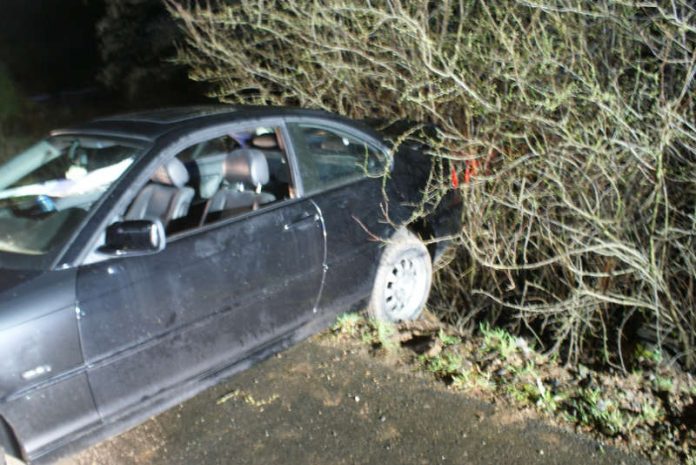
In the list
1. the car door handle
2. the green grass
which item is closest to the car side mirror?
the car door handle

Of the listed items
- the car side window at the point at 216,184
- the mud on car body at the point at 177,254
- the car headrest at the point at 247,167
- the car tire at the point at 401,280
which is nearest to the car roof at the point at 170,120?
the mud on car body at the point at 177,254

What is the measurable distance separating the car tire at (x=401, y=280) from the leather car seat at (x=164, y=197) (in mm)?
1390

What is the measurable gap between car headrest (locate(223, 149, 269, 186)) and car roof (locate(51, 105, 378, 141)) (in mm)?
→ 247

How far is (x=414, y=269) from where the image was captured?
4.89 metres

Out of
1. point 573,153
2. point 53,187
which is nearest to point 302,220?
point 53,187

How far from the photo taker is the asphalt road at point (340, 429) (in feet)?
11.0

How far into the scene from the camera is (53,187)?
12.3ft

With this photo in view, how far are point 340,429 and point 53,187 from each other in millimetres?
2079

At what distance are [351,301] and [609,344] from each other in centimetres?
186

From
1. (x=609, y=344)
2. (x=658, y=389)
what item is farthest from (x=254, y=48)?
(x=658, y=389)

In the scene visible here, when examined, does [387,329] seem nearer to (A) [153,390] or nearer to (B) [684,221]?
(A) [153,390]

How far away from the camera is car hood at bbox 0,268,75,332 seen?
2.82m

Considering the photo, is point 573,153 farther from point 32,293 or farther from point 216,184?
point 32,293

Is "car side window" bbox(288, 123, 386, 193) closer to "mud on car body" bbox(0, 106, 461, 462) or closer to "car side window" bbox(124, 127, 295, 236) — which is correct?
"mud on car body" bbox(0, 106, 461, 462)
